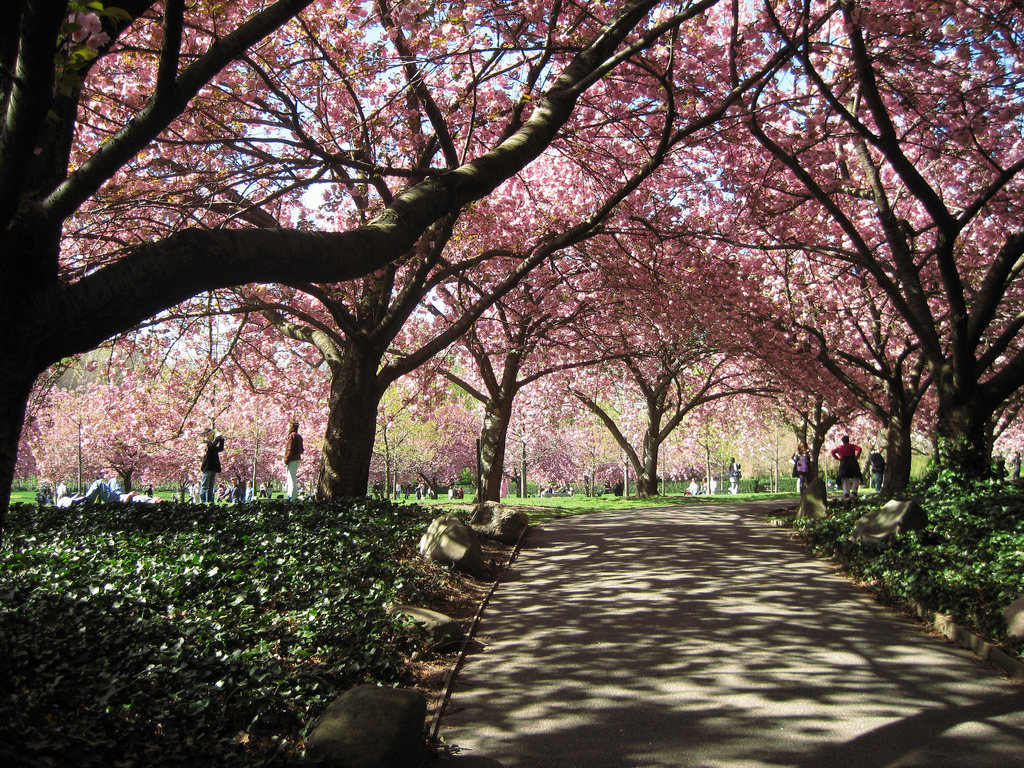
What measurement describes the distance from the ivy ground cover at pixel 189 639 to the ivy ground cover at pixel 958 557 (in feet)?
15.7

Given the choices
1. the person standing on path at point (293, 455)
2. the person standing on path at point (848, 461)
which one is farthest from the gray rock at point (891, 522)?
the person standing on path at point (293, 455)

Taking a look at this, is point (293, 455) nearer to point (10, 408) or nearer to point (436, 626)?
point (436, 626)

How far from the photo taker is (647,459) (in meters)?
27.0

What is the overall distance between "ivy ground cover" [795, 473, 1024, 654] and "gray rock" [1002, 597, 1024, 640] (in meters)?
0.06

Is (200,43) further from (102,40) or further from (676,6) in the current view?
(102,40)

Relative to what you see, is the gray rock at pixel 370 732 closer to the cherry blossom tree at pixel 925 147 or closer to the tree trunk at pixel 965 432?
the cherry blossom tree at pixel 925 147

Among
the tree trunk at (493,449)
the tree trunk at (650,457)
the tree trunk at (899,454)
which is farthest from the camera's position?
the tree trunk at (650,457)

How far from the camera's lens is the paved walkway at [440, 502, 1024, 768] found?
424 centimetres

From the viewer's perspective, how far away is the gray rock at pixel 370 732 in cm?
376

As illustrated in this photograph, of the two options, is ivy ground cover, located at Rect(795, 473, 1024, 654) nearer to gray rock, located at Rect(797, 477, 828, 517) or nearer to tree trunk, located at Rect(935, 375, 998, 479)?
tree trunk, located at Rect(935, 375, 998, 479)

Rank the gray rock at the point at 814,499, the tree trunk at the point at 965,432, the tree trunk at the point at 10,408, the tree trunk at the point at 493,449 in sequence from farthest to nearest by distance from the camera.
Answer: the tree trunk at the point at 493,449 < the gray rock at the point at 814,499 < the tree trunk at the point at 965,432 < the tree trunk at the point at 10,408

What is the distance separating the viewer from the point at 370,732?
12.6 ft

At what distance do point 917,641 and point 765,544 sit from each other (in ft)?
20.5

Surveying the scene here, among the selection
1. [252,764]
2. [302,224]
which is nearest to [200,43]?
[302,224]
